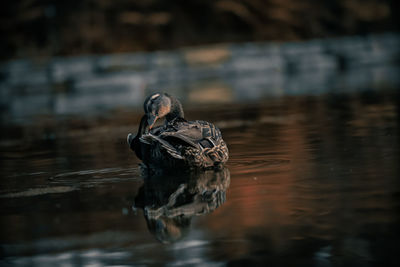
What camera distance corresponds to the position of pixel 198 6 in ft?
170

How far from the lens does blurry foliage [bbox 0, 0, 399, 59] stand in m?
46.6

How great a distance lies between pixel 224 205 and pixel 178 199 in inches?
19.7

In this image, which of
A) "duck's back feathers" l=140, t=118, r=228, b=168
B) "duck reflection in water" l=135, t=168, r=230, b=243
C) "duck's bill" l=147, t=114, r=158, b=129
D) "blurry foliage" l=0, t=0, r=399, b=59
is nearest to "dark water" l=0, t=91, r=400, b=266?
"duck reflection in water" l=135, t=168, r=230, b=243

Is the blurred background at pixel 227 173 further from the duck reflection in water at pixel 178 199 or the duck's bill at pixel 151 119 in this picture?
the duck's bill at pixel 151 119

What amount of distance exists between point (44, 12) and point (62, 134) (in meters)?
34.0

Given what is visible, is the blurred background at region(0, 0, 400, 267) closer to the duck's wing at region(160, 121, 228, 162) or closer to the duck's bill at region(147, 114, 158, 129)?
the duck's wing at region(160, 121, 228, 162)

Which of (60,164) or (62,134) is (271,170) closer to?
(60,164)

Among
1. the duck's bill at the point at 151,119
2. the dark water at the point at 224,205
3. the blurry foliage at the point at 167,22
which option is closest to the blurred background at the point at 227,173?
the dark water at the point at 224,205

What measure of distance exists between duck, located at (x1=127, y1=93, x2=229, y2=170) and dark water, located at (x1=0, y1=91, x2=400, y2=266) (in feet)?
0.60

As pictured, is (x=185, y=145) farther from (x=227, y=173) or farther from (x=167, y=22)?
(x=167, y=22)

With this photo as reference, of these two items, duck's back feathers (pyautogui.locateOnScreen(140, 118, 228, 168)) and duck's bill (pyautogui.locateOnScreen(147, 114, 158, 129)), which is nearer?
duck's back feathers (pyautogui.locateOnScreen(140, 118, 228, 168))

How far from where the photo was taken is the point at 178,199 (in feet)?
22.7

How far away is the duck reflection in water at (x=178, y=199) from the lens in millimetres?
5863

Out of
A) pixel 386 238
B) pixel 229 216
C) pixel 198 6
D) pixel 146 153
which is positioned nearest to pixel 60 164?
pixel 146 153
